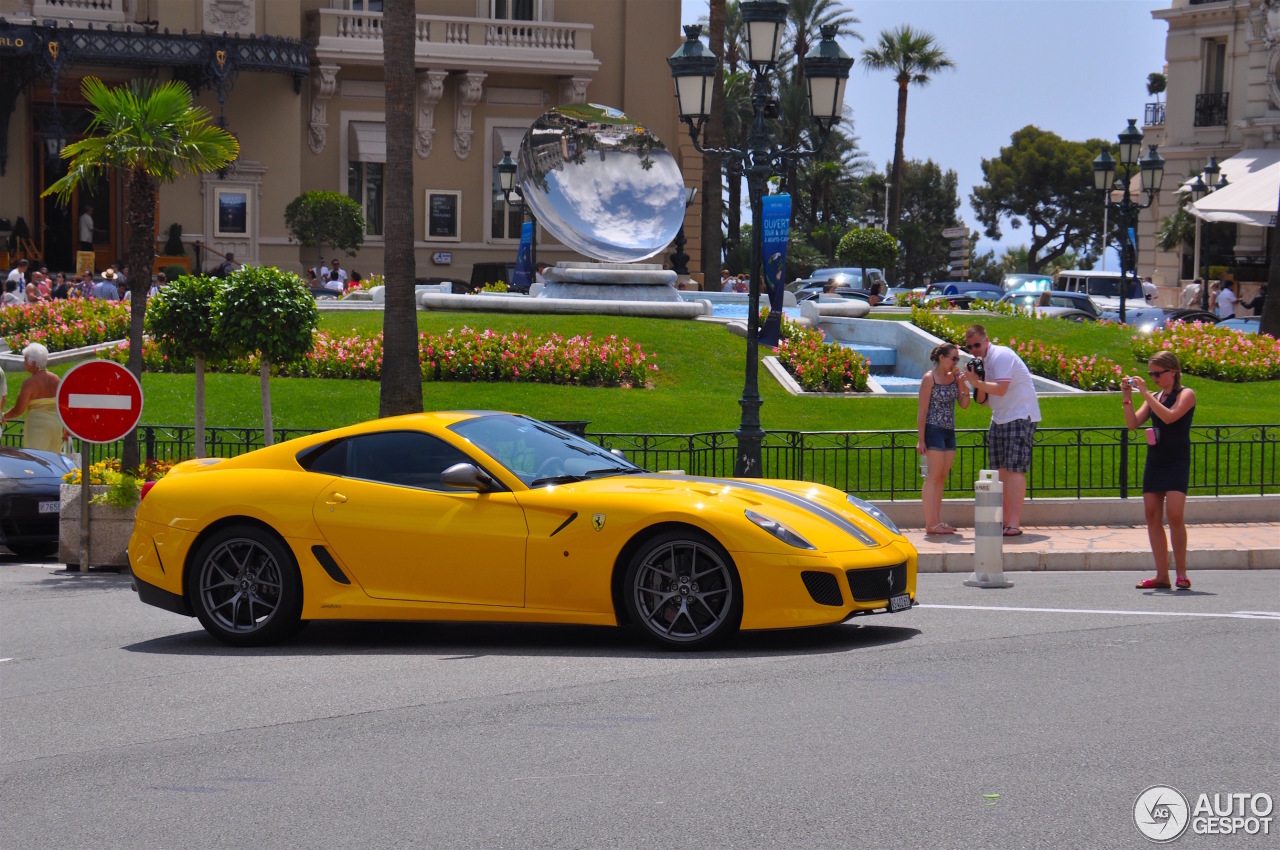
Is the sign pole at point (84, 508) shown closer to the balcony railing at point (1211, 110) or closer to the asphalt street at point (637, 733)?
the asphalt street at point (637, 733)

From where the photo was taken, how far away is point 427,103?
45594mm

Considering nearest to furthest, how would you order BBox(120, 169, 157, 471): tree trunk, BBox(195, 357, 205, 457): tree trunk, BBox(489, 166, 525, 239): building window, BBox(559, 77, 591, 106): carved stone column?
BBox(120, 169, 157, 471): tree trunk
BBox(195, 357, 205, 457): tree trunk
BBox(559, 77, 591, 106): carved stone column
BBox(489, 166, 525, 239): building window

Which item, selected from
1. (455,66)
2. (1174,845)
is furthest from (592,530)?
(455,66)

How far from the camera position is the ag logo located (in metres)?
5.07

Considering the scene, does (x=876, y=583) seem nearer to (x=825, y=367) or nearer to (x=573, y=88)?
(x=825, y=367)

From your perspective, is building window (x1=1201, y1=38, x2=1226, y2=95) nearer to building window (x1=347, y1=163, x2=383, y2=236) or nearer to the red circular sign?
building window (x1=347, y1=163, x2=383, y2=236)

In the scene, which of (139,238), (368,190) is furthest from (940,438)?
(368,190)

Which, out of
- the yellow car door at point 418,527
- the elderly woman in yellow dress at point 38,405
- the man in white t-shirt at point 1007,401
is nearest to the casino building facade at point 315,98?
the elderly woman in yellow dress at point 38,405

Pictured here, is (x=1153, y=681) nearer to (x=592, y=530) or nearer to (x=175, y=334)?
(x=592, y=530)

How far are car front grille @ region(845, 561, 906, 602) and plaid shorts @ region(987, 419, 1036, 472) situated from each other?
5022mm

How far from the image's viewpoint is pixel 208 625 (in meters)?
8.91

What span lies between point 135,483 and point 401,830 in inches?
331

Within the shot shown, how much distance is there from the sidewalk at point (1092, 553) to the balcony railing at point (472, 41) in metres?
34.2

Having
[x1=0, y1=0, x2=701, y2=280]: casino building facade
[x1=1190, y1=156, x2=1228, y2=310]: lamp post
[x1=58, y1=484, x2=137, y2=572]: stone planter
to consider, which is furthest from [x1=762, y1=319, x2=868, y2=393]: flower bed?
[x1=1190, y1=156, x2=1228, y2=310]: lamp post
